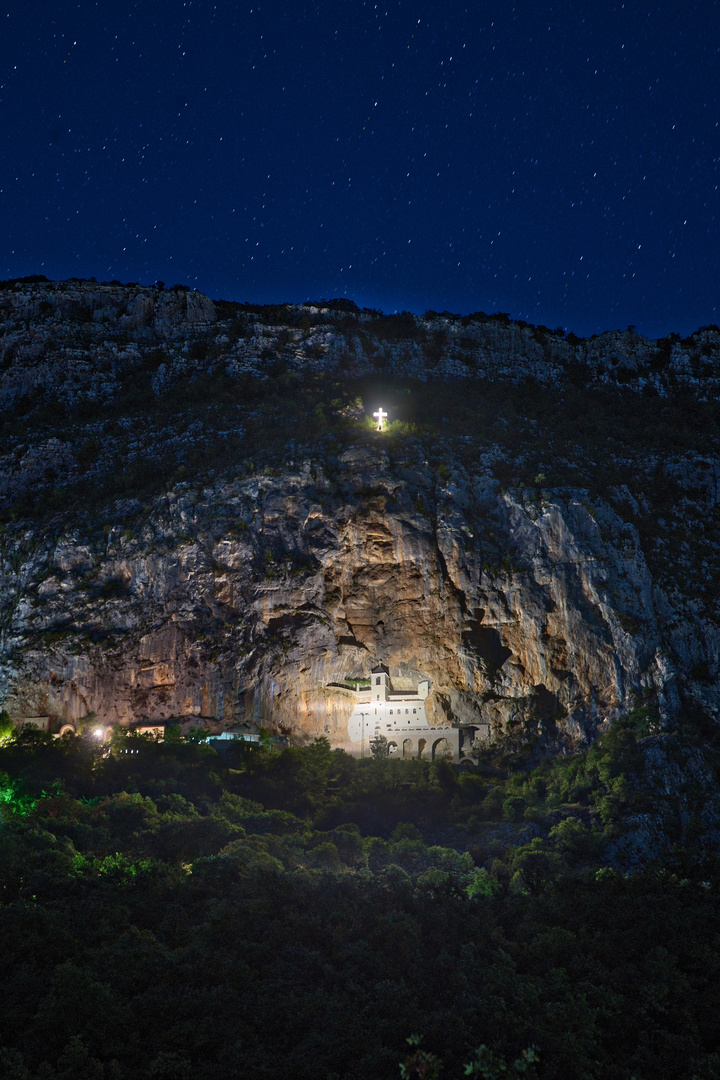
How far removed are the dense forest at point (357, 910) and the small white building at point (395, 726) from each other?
6.67 feet

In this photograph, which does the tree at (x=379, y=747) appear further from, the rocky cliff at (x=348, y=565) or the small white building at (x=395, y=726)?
the rocky cliff at (x=348, y=565)

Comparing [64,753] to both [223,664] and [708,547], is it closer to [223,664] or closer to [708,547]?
[223,664]

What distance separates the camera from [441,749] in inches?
2327

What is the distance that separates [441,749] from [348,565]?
606 inches

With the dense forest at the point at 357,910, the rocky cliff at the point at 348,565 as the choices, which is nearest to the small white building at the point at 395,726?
the rocky cliff at the point at 348,565

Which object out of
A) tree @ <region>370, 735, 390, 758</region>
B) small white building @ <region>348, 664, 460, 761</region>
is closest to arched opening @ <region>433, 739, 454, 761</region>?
small white building @ <region>348, 664, 460, 761</region>

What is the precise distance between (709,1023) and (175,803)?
98.0 ft

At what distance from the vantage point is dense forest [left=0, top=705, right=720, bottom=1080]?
87.4 feet

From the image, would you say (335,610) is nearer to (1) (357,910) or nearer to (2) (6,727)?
(2) (6,727)

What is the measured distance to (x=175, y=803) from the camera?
47.1m

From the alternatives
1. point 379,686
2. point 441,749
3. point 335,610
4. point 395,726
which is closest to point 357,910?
point 395,726

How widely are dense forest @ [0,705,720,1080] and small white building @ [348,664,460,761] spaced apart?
6.67 feet

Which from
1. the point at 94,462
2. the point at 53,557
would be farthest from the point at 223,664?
the point at 94,462

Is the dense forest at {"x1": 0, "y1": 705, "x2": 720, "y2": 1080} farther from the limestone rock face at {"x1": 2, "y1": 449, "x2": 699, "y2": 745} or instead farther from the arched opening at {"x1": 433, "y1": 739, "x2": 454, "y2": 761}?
the limestone rock face at {"x1": 2, "y1": 449, "x2": 699, "y2": 745}
